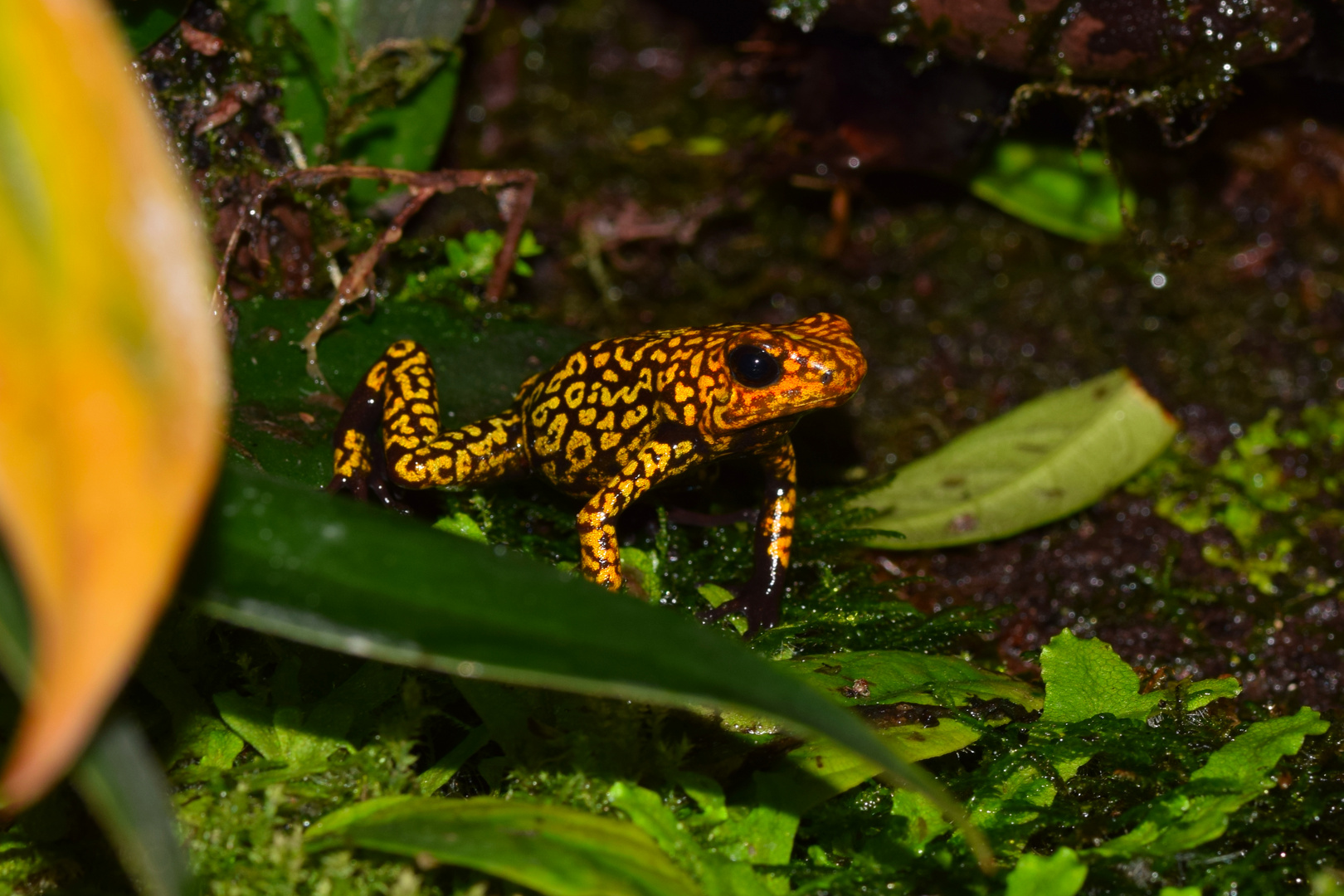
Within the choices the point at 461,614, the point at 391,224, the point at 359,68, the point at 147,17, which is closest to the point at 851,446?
the point at 391,224

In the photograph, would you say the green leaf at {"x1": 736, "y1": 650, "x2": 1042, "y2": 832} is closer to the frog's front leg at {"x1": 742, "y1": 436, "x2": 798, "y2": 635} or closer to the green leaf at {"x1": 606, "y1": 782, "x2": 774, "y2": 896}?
the green leaf at {"x1": 606, "y1": 782, "x2": 774, "y2": 896}

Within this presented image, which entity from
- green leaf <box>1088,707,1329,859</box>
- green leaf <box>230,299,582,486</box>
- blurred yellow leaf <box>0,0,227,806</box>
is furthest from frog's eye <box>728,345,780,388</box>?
blurred yellow leaf <box>0,0,227,806</box>

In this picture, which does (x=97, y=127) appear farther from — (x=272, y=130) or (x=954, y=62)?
(x=954, y=62)

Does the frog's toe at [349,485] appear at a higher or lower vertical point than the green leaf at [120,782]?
lower

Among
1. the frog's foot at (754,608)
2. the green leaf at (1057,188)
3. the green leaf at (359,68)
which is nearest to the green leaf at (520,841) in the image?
the frog's foot at (754,608)

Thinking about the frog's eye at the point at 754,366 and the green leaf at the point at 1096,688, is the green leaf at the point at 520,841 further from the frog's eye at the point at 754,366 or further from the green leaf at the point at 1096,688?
the frog's eye at the point at 754,366
